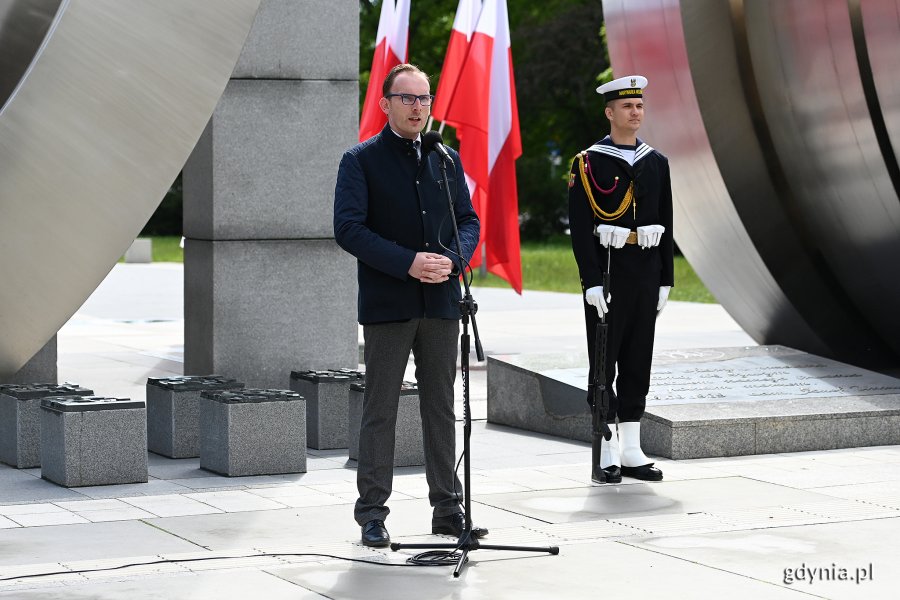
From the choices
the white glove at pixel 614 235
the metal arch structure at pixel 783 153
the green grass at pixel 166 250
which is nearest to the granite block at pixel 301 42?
the metal arch structure at pixel 783 153

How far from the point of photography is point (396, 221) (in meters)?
5.94

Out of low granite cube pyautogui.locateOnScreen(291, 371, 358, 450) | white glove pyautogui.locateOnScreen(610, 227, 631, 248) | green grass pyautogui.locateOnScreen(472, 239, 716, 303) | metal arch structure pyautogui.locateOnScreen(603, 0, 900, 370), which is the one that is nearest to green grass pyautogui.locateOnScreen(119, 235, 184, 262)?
green grass pyautogui.locateOnScreen(472, 239, 716, 303)

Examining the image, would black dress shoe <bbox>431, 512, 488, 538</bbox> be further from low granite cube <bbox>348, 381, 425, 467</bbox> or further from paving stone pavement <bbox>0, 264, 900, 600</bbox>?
low granite cube <bbox>348, 381, 425, 467</bbox>

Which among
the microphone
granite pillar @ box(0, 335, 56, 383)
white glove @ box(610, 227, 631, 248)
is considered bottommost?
granite pillar @ box(0, 335, 56, 383)

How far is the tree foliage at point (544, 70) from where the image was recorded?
4788 centimetres

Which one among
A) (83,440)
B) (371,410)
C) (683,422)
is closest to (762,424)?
(683,422)

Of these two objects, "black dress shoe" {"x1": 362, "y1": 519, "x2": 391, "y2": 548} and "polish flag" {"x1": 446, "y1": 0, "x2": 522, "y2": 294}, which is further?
"polish flag" {"x1": 446, "y1": 0, "x2": 522, "y2": 294}

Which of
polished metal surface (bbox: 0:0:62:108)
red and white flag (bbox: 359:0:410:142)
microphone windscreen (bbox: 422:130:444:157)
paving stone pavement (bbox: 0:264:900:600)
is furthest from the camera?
red and white flag (bbox: 359:0:410:142)

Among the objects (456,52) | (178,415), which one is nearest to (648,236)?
(178,415)

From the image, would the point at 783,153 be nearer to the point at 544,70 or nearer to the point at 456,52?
the point at 456,52

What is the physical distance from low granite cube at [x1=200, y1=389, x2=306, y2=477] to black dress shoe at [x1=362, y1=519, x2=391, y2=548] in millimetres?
1824

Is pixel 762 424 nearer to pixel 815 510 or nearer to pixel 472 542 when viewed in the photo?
pixel 815 510

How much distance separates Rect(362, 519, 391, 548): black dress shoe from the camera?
5805 mm

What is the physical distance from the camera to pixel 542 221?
52969 millimetres
